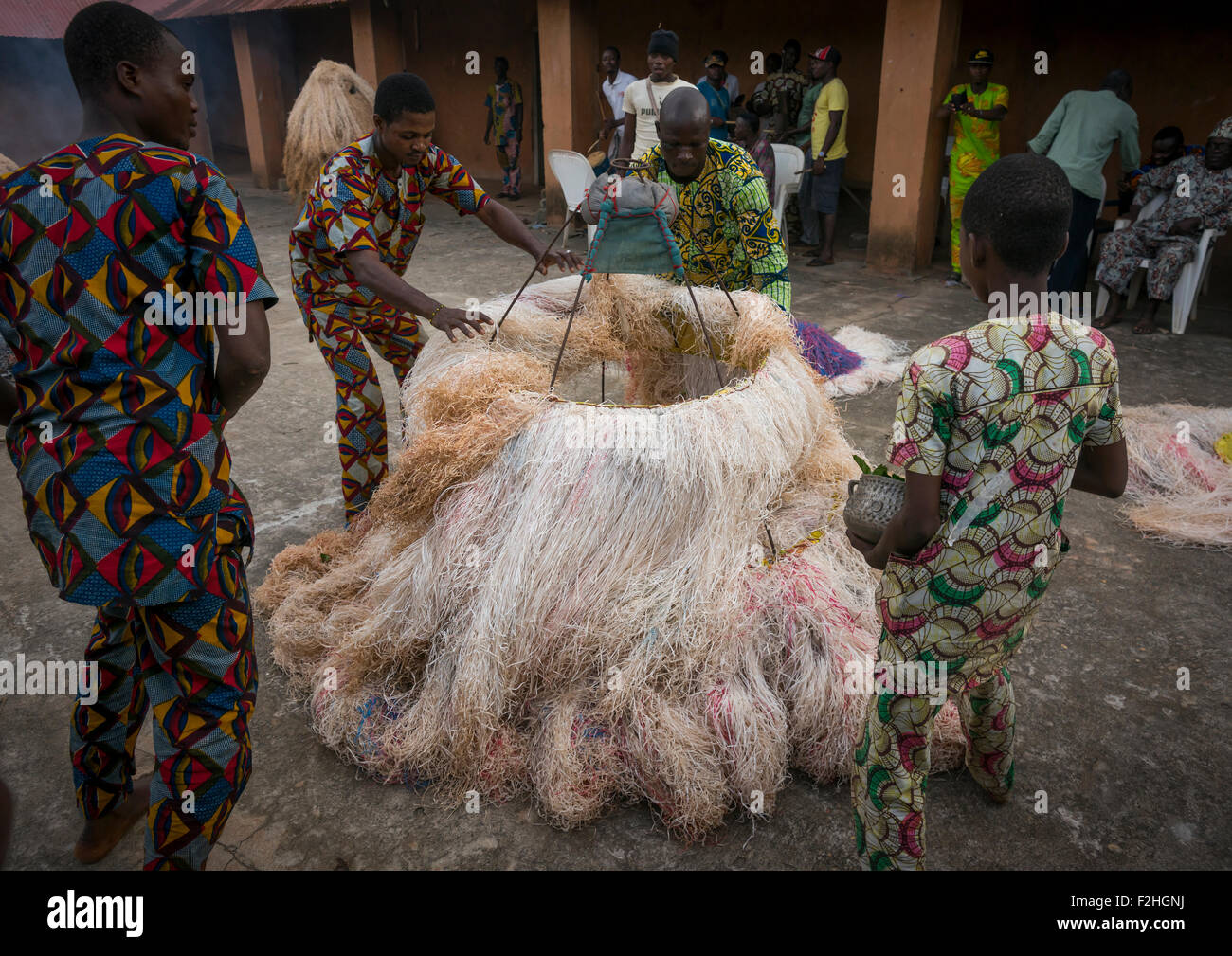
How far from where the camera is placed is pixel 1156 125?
725 centimetres

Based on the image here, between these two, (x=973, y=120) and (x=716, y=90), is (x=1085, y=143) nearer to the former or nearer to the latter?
(x=973, y=120)

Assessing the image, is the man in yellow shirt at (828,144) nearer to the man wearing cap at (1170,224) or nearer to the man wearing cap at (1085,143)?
the man wearing cap at (1085,143)

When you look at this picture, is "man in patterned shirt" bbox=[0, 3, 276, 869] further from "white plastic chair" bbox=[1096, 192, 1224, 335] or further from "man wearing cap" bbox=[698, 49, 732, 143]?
"man wearing cap" bbox=[698, 49, 732, 143]

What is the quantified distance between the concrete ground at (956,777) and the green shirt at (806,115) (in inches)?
217

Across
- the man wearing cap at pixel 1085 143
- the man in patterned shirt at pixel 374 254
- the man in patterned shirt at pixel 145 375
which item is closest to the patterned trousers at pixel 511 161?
the man wearing cap at pixel 1085 143

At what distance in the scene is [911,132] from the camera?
7.13 meters

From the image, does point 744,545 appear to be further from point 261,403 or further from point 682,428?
point 261,403

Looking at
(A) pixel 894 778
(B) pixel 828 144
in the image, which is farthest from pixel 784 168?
(A) pixel 894 778

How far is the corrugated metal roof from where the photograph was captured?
11.9 meters

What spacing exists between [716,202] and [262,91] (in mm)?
12157

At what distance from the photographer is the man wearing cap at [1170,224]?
5535 mm

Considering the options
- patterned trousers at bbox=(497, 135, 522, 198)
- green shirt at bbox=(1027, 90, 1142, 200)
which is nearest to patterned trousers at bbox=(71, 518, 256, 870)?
green shirt at bbox=(1027, 90, 1142, 200)

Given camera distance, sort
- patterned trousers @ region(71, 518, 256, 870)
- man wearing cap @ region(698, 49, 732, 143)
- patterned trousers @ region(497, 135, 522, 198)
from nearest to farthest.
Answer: patterned trousers @ region(71, 518, 256, 870)
man wearing cap @ region(698, 49, 732, 143)
patterned trousers @ region(497, 135, 522, 198)

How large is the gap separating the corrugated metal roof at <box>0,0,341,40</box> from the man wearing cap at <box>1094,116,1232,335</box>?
10571mm
